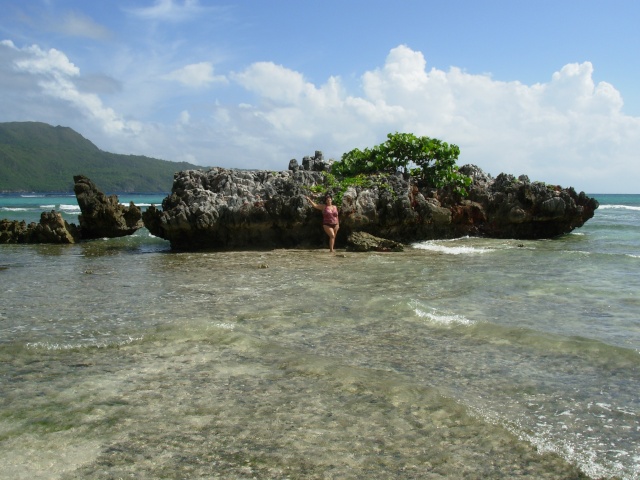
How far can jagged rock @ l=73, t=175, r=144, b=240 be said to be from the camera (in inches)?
861

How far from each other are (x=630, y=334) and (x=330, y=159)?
17.8 meters

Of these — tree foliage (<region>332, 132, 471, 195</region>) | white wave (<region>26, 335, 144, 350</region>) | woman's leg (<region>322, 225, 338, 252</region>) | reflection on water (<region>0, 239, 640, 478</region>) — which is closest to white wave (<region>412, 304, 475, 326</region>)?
reflection on water (<region>0, 239, 640, 478</region>)

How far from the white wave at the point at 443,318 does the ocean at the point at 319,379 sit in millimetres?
43

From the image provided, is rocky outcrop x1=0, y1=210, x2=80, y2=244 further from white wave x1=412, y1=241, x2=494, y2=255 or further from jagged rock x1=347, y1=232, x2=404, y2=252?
white wave x1=412, y1=241, x2=494, y2=255

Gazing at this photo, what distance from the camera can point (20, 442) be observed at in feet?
12.8

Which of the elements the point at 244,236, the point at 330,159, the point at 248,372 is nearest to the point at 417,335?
the point at 248,372

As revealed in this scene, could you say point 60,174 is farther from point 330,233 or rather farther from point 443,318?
point 443,318

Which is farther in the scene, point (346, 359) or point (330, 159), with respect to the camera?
point (330, 159)

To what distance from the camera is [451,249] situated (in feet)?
58.7

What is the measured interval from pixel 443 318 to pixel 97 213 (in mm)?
18047

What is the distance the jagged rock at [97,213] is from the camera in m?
21.9

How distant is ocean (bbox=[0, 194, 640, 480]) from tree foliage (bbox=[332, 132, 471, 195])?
11456 millimetres

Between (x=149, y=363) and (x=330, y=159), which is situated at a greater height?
(x=330, y=159)

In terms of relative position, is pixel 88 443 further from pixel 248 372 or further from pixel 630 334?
pixel 630 334
